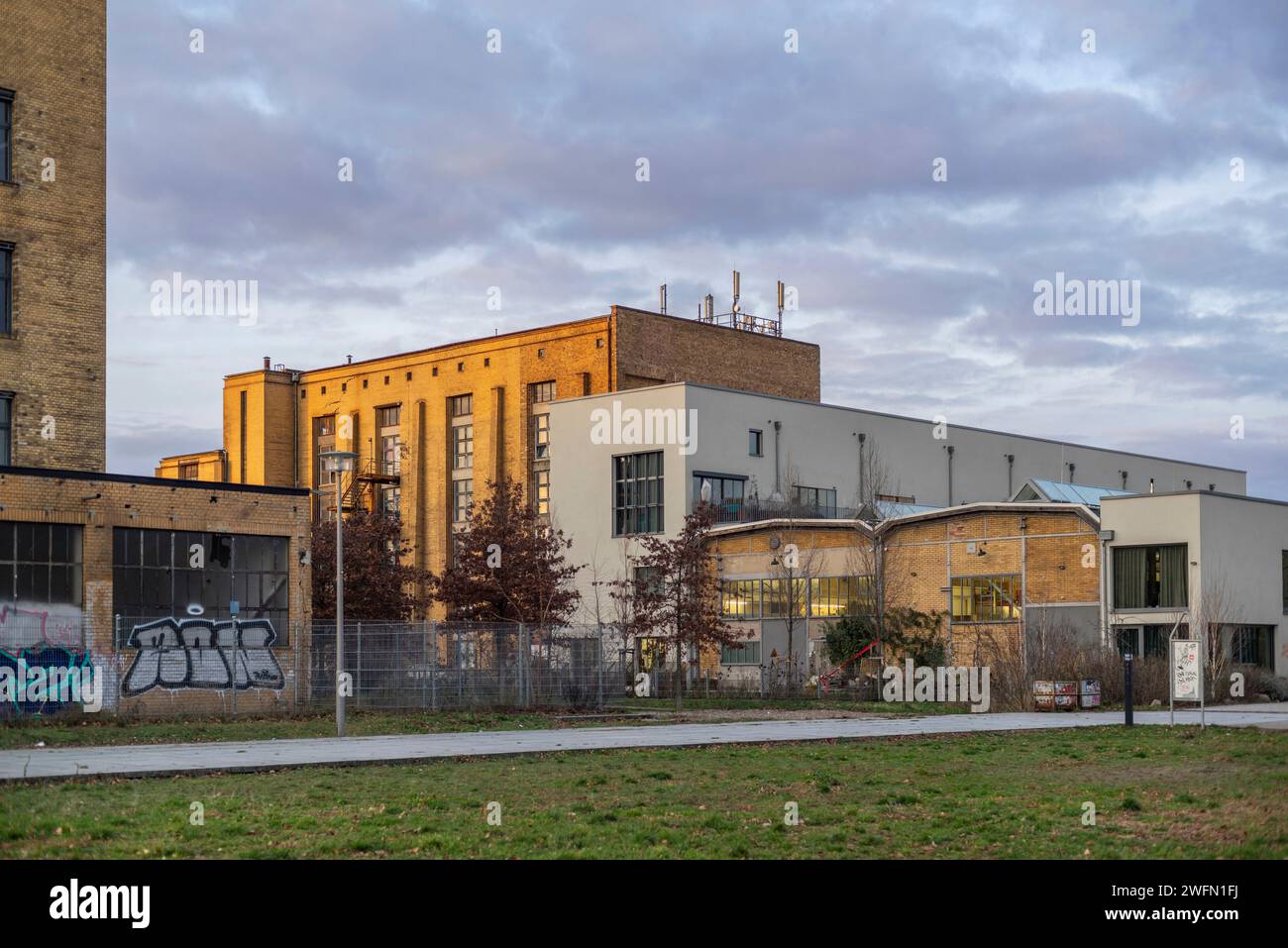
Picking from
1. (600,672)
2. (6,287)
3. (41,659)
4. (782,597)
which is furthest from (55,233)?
(782,597)

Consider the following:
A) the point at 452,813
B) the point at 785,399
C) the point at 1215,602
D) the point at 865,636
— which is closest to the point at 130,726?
the point at 452,813

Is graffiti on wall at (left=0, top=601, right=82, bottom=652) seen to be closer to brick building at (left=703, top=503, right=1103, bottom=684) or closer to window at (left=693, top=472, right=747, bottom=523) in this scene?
brick building at (left=703, top=503, right=1103, bottom=684)

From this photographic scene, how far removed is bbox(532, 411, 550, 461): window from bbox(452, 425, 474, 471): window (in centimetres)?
522

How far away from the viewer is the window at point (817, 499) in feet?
223

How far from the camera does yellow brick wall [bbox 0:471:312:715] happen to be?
3434 cm

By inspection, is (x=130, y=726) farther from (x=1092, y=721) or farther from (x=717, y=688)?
(x=717, y=688)

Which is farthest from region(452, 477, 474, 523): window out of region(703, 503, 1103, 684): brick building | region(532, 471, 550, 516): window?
region(703, 503, 1103, 684): brick building

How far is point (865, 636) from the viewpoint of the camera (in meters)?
50.8

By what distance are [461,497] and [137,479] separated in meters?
48.4

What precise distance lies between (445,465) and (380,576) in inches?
1417

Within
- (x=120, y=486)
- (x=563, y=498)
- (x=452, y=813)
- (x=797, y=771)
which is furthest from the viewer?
(x=563, y=498)

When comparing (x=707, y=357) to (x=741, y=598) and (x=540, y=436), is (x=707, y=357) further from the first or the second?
(x=741, y=598)

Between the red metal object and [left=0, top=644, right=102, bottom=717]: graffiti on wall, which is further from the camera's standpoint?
the red metal object

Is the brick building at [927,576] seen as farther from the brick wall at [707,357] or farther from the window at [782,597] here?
the brick wall at [707,357]
